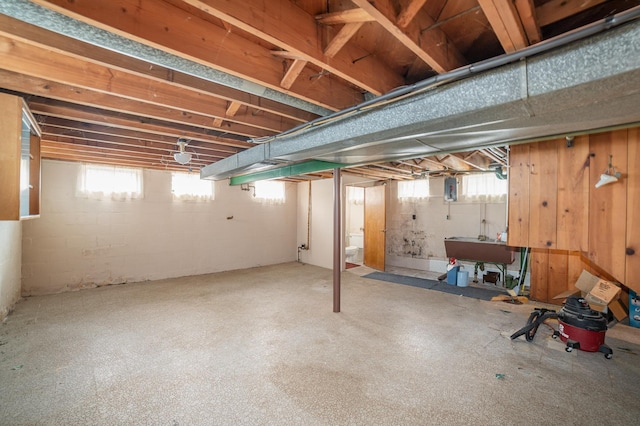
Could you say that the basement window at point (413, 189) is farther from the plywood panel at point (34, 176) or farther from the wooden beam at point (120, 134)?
the plywood panel at point (34, 176)

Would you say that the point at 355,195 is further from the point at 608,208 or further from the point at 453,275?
the point at 608,208

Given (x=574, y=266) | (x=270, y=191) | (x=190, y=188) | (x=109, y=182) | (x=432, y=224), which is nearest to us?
(x=574, y=266)

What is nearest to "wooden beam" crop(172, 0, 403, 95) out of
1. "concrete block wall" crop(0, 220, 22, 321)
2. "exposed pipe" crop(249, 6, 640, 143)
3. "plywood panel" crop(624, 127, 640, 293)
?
"exposed pipe" crop(249, 6, 640, 143)

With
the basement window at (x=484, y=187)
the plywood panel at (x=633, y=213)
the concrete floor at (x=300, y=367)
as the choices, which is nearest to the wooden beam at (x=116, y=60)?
the concrete floor at (x=300, y=367)

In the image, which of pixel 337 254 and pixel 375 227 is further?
pixel 375 227

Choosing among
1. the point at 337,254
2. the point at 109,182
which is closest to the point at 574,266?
the point at 337,254

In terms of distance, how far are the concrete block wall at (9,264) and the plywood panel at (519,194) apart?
5554 mm

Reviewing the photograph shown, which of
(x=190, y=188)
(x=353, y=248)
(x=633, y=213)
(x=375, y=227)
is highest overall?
(x=190, y=188)

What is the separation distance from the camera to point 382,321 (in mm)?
3340

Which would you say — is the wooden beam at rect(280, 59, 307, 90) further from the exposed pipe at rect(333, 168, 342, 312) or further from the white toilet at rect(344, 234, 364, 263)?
the white toilet at rect(344, 234, 364, 263)

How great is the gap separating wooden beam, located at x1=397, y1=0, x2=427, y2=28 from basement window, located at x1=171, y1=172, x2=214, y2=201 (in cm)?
528

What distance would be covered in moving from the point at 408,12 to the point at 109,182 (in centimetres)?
553

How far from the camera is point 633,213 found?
2064mm

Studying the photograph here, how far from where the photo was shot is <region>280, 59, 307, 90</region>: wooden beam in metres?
1.67
